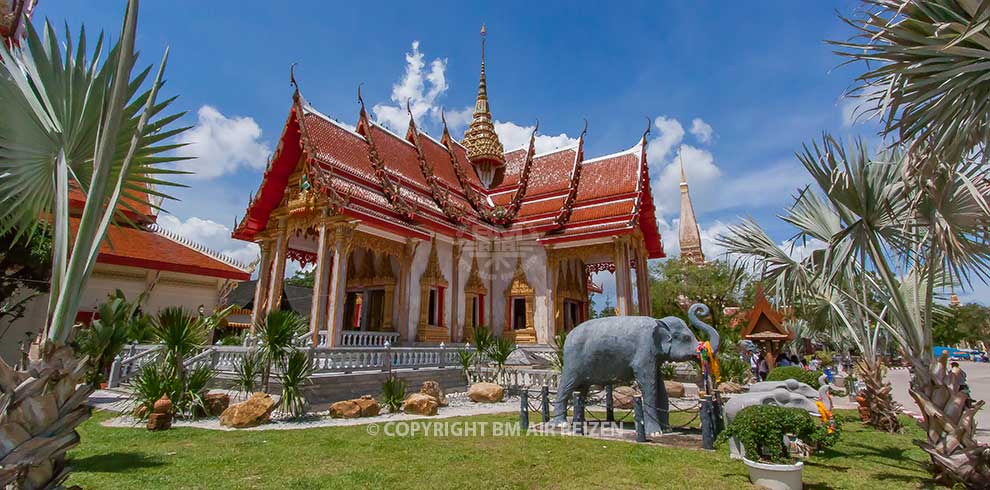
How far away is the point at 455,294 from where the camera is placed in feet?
51.5

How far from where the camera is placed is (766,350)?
18.6 metres

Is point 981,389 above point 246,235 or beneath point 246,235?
beneath

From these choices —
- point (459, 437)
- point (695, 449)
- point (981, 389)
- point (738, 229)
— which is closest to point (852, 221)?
point (738, 229)

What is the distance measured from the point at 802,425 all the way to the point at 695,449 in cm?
168

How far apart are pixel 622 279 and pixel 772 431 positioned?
38.4ft

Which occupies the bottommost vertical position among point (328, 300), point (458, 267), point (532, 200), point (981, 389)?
point (981, 389)

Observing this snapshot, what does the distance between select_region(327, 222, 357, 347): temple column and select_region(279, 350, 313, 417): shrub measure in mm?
3260

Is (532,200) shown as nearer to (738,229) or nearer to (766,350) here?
(766,350)

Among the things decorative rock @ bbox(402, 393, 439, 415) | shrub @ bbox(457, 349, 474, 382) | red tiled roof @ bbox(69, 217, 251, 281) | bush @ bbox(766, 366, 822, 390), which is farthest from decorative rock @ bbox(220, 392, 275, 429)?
red tiled roof @ bbox(69, 217, 251, 281)

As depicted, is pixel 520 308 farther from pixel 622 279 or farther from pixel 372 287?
pixel 372 287

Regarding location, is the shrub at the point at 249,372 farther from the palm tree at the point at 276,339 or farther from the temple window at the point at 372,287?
the temple window at the point at 372,287

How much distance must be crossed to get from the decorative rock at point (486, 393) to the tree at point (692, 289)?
52.1 feet

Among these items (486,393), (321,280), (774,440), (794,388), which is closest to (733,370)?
(486,393)

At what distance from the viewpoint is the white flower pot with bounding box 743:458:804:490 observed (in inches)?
165
